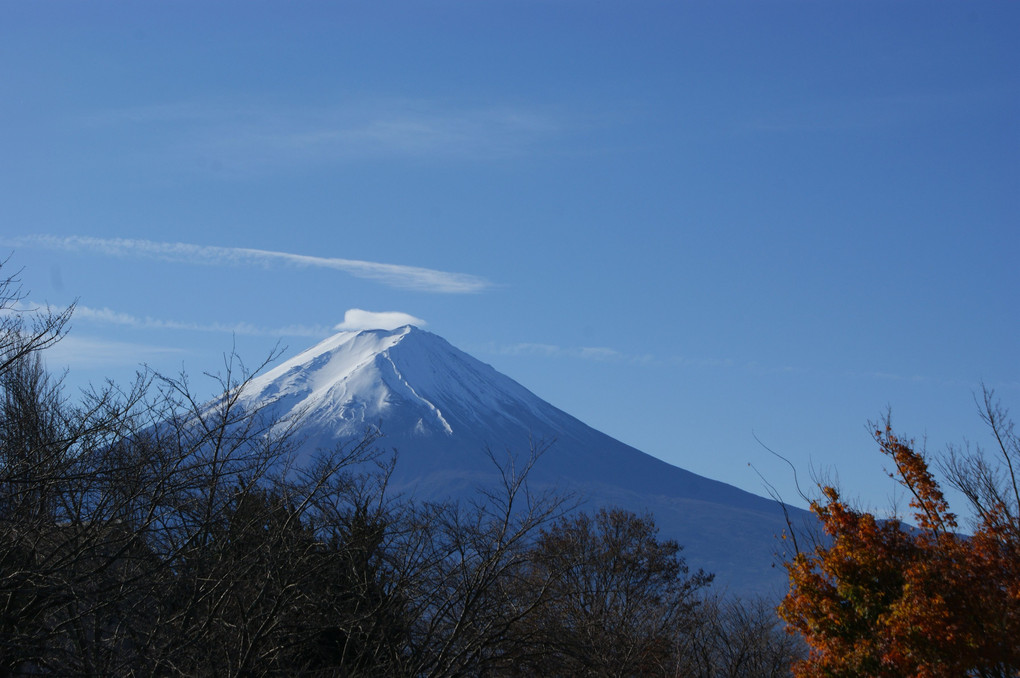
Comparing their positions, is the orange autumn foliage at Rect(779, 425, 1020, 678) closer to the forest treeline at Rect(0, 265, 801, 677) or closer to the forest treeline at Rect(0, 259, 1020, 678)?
the forest treeline at Rect(0, 259, 1020, 678)

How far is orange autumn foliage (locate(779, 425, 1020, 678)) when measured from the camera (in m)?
14.6

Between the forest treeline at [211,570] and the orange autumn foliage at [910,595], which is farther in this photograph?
the orange autumn foliage at [910,595]

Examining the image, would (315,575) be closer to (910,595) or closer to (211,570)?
(211,570)

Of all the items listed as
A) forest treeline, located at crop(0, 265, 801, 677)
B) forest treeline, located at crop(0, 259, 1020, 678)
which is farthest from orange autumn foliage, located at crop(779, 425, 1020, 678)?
forest treeline, located at crop(0, 265, 801, 677)

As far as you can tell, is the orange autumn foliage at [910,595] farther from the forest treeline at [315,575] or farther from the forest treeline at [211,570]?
the forest treeline at [211,570]

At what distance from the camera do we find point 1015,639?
563 inches

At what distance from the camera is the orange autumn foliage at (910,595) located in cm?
1461

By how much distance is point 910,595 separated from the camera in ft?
49.2

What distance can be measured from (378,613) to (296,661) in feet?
6.89

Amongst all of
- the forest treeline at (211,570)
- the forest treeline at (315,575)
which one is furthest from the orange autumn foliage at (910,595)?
the forest treeline at (211,570)

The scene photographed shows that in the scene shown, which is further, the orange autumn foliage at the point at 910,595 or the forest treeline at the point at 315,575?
the orange autumn foliage at the point at 910,595

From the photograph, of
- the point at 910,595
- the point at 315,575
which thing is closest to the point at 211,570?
the point at 315,575

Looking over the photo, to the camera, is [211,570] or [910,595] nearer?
[211,570]

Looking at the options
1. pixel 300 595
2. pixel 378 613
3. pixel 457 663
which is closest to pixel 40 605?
pixel 300 595
